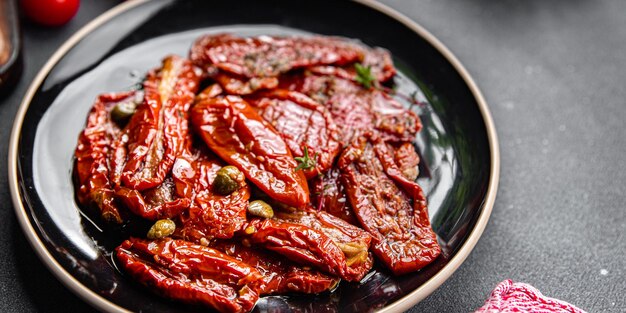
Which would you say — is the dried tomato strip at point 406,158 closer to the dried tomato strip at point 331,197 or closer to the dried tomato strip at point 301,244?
the dried tomato strip at point 331,197

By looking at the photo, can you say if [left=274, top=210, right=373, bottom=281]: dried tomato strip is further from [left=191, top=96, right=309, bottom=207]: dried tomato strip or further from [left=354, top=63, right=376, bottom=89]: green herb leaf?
[left=354, top=63, right=376, bottom=89]: green herb leaf

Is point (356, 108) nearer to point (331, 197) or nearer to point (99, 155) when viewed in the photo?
point (331, 197)

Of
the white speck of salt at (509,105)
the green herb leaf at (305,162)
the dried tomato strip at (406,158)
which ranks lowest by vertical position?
the white speck of salt at (509,105)

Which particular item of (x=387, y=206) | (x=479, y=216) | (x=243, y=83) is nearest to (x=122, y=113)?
(x=243, y=83)

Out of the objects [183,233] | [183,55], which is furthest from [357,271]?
[183,55]

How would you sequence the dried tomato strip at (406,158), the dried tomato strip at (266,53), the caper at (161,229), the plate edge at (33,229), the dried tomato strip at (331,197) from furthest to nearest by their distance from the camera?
the dried tomato strip at (266,53)
the dried tomato strip at (406,158)
the dried tomato strip at (331,197)
the caper at (161,229)
the plate edge at (33,229)

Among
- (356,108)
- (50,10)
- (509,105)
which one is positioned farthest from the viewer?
(509,105)

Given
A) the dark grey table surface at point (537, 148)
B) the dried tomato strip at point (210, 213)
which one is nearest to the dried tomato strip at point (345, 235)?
the dried tomato strip at point (210, 213)
